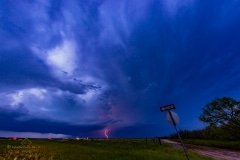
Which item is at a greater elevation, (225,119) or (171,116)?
(225,119)

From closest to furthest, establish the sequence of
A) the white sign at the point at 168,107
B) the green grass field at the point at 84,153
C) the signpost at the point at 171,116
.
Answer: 1. the signpost at the point at 171,116
2. the white sign at the point at 168,107
3. the green grass field at the point at 84,153

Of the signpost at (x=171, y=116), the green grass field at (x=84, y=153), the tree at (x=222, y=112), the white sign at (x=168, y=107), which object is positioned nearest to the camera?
the signpost at (x=171, y=116)

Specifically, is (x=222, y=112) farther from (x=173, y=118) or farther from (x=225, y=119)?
(x=173, y=118)

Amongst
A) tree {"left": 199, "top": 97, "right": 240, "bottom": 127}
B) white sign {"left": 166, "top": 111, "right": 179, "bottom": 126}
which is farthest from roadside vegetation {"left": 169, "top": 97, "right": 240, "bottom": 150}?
white sign {"left": 166, "top": 111, "right": 179, "bottom": 126}

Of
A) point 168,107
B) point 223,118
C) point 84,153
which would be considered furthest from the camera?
point 223,118

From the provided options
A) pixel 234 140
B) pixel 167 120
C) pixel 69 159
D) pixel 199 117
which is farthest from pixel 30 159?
pixel 234 140

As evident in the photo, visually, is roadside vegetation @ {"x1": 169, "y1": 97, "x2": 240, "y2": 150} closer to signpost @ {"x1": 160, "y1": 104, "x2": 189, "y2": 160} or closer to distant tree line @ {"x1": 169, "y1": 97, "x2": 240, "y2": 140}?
distant tree line @ {"x1": 169, "y1": 97, "x2": 240, "y2": 140}

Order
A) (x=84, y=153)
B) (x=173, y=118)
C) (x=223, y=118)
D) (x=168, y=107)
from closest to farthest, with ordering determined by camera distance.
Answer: (x=173, y=118) → (x=168, y=107) → (x=84, y=153) → (x=223, y=118)

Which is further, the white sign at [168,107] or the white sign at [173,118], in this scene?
the white sign at [168,107]

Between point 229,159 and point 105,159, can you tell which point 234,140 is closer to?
point 229,159

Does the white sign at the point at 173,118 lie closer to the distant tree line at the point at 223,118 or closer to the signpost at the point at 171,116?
the signpost at the point at 171,116

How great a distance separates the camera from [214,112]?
37688 millimetres

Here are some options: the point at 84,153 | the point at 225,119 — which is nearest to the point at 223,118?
the point at 225,119

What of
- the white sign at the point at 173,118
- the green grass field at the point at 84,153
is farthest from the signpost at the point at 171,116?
the green grass field at the point at 84,153
